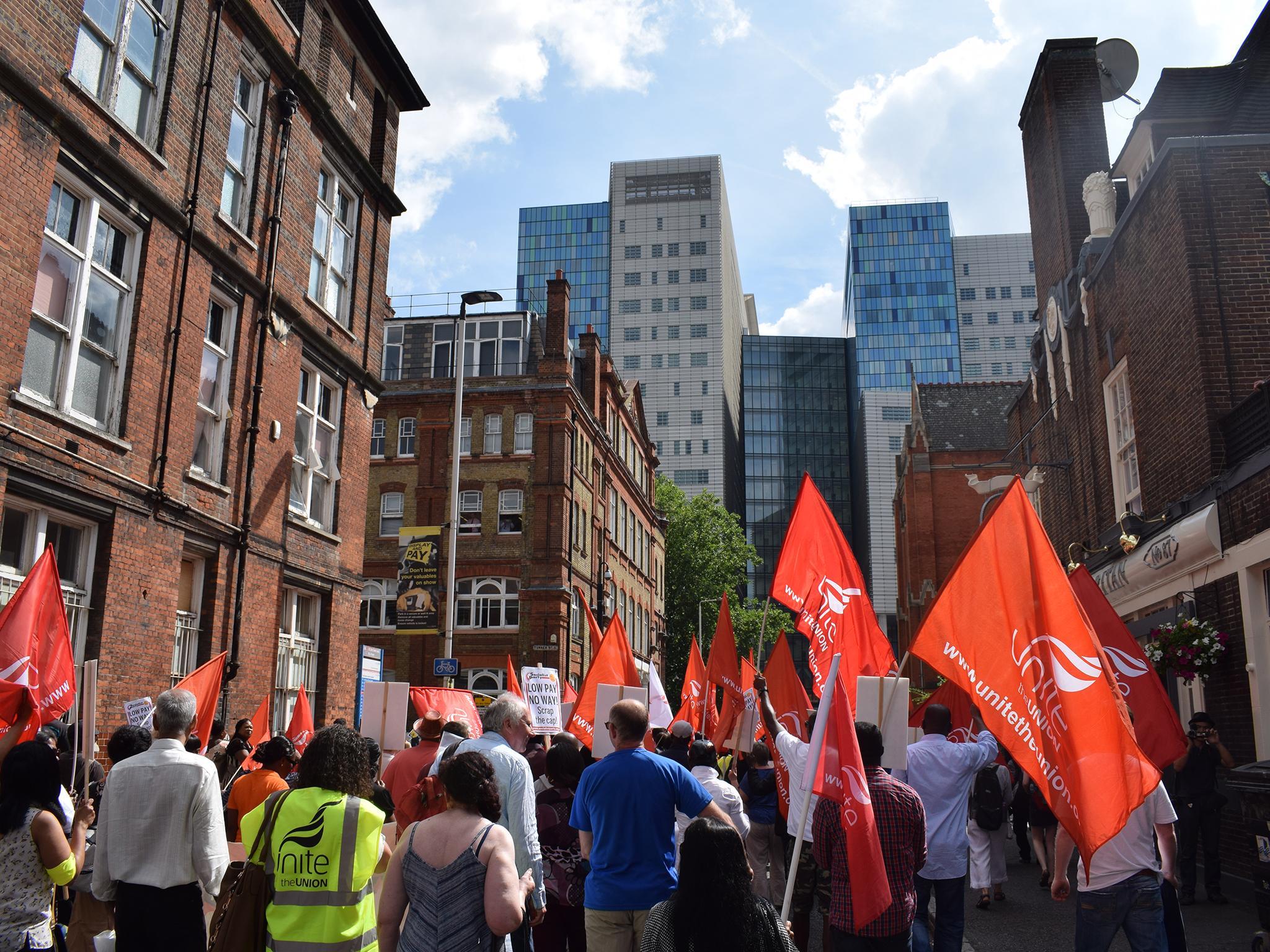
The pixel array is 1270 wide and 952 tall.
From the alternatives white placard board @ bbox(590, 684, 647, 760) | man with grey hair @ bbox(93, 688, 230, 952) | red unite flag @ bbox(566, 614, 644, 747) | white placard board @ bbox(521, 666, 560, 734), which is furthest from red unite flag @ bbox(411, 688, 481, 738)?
man with grey hair @ bbox(93, 688, 230, 952)

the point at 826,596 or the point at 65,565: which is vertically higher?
the point at 65,565

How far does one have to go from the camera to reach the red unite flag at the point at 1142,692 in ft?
28.1

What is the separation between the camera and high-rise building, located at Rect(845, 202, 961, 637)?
347ft

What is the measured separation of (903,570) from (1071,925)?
50530 mm

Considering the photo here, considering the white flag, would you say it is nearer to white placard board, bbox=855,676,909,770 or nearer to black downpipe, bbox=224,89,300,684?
black downpipe, bbox=224,89,300,684

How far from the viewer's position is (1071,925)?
32.5 ft

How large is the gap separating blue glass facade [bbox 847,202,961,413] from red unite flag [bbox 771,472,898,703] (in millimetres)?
105266

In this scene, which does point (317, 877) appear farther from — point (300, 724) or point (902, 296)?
point (902, 296)

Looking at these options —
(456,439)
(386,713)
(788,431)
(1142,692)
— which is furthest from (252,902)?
(788,431)

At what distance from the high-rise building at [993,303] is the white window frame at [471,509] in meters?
85.7

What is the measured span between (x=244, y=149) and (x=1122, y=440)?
48.9 feet

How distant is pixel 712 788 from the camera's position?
8.09 metres

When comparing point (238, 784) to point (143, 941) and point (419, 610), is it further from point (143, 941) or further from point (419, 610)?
point (419, 610)

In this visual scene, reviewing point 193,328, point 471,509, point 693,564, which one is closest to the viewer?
point 193,328
